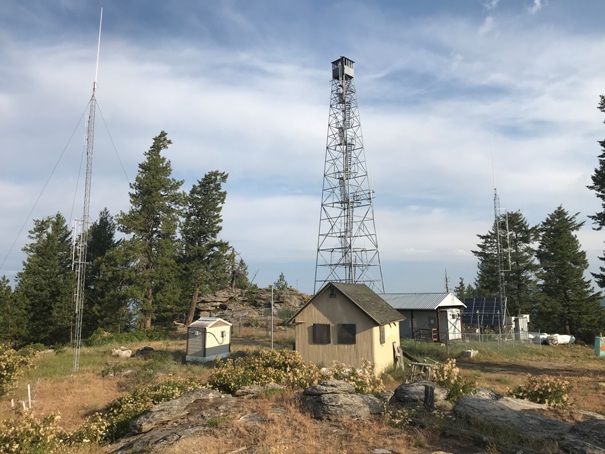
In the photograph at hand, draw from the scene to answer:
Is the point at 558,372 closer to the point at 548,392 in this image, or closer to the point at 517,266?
the point at 548,392

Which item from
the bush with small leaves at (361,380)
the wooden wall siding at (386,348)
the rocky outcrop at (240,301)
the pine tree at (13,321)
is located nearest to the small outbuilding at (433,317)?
the wooden wall siding at (386,348)

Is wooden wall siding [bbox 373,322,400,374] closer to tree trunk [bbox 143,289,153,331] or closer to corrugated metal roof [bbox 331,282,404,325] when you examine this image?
corrugated metal roof [bbox 331,282,404,325]

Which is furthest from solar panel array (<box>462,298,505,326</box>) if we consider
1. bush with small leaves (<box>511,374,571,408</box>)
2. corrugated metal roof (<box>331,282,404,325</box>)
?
bush with small leaves (<box>511,374,571,408</box>)

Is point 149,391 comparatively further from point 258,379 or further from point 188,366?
point 188,366

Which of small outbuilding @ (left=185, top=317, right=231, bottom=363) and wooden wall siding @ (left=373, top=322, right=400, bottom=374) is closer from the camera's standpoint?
wooden wall siding @ (left=373, top=322, right=400, bottom=374)

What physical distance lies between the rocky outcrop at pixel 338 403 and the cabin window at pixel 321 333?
1109 cm

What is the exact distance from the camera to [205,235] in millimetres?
55656

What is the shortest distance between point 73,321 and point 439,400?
1671 inches

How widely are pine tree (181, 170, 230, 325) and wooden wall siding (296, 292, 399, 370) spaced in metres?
29.2

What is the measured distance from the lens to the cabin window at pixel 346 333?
2591cm

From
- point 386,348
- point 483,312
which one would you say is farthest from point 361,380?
point 483,312

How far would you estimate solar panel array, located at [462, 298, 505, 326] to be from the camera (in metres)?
48.8

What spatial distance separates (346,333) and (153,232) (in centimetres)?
3172

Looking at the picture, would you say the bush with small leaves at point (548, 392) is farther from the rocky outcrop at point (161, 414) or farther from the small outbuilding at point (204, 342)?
the small outbuilding at point (204, 342)
